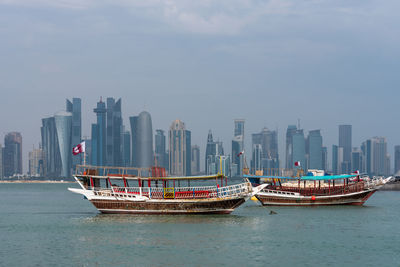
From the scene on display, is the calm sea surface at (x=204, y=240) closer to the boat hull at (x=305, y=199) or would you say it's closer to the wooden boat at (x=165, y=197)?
the wooden boat at (x=165, y=197)

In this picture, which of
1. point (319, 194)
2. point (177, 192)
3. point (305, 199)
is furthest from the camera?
point (319, 194)

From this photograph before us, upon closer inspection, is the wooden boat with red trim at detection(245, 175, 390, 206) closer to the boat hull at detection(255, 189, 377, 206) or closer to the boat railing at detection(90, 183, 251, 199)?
the boat hull at detection(255, 189, 377, 206)

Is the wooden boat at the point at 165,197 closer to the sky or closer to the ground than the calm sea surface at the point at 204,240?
closer to the sky

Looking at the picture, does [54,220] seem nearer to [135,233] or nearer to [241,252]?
[135,233]

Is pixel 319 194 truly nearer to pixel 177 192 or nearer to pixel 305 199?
pixel 305 199

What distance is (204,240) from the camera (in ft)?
151

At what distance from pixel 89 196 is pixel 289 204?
90.8 ft

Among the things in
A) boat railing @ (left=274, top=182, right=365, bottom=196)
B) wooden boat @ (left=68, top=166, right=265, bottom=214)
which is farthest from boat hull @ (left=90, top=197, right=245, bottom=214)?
boat railing @ (left=274, top=182, right=365, bottom=196)

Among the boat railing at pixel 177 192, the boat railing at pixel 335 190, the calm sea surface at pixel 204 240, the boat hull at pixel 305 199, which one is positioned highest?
the boat railing at pixel 177 192

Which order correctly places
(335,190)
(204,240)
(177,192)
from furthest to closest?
(335,190)
(177,192)
(204,240)

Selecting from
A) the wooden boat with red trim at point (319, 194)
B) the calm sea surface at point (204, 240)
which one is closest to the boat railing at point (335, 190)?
the wooden boat with red trim at point (319, 194)

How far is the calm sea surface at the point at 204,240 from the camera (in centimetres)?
3872

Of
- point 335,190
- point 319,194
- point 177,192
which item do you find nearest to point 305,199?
point 319,194

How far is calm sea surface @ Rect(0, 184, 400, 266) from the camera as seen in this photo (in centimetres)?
3872
